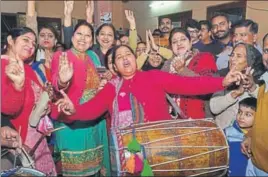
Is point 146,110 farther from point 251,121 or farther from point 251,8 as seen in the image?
point 251,8

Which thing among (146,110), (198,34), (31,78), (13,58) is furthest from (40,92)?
(198,34)

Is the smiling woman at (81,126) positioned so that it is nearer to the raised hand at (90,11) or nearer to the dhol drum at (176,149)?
the raised hand at (90,11)

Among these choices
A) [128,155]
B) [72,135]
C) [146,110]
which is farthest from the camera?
[72,135]

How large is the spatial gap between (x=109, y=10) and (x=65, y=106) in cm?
34

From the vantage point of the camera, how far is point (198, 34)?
3.56 ft

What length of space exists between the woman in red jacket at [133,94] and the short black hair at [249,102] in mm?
120

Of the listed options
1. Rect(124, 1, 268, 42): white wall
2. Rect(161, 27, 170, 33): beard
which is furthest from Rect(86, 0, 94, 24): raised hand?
Rect(161, 27, 170, 33): beard

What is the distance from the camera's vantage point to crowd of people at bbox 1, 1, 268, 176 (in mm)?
984

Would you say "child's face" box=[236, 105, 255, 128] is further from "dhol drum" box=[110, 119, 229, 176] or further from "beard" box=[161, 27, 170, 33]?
"beard" box=[161, 27, 170, 33]

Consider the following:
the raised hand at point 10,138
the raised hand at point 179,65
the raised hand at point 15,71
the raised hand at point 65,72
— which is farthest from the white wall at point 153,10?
the raised hand at point 10,138

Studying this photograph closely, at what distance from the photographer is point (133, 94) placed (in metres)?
1.09

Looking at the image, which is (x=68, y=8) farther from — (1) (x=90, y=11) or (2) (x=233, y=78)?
(2) (x=233, y=78)

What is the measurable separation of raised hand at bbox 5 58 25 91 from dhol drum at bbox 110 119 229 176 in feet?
0.96

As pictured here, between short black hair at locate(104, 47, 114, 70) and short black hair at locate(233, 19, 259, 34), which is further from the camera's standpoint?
short black hair at locate(104, 47, 114, 70)
